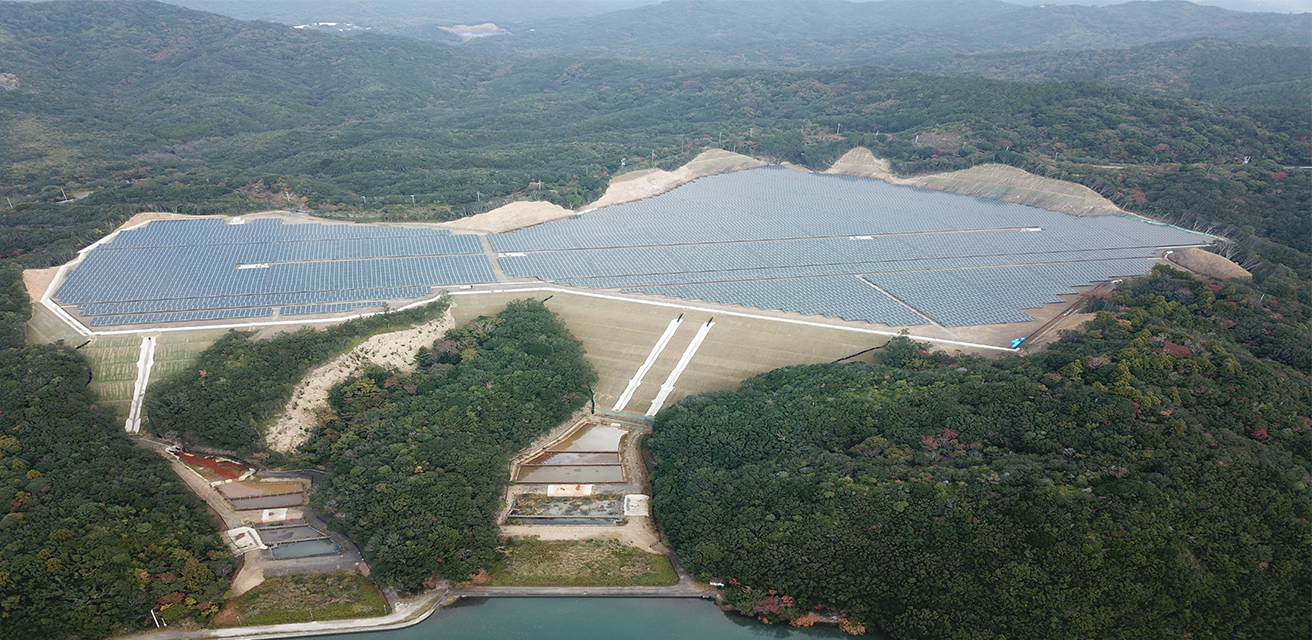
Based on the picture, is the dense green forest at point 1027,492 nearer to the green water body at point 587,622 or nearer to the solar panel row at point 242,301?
the green water body at point 587,622

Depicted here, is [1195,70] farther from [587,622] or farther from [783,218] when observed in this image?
[587,622]

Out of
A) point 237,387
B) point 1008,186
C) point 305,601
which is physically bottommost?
point 305,601

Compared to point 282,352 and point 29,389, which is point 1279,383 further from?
point 29,389

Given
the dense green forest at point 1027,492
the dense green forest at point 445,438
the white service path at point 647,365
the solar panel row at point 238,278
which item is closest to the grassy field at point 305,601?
the dense green forest at point 445,438

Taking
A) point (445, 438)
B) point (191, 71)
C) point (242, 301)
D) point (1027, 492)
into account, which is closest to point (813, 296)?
point (1027, 492)

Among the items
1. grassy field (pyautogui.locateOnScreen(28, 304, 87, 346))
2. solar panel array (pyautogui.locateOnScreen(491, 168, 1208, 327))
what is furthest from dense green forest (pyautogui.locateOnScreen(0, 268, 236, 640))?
solar panel array (pyautogui.locateOnScreen(491, 168, 1208, 327))

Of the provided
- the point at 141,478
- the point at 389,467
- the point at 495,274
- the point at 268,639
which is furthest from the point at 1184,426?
the point at 141,478
